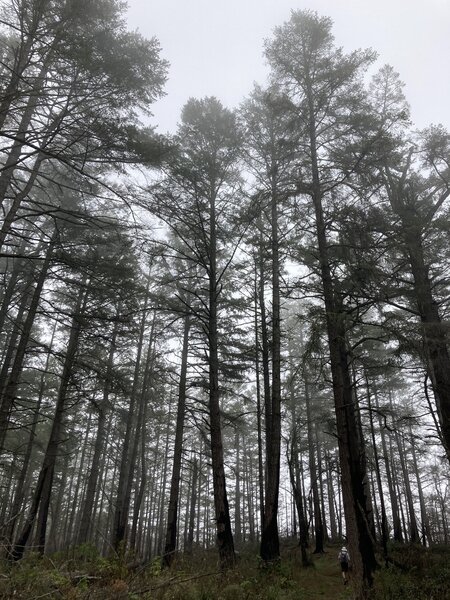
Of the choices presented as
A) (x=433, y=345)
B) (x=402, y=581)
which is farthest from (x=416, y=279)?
(x=402, y=581)

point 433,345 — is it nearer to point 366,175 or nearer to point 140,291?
point 366,175

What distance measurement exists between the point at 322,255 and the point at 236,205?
4.83m

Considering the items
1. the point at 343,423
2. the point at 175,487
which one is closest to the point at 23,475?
the point at 175,487

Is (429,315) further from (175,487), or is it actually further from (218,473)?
(175,487)

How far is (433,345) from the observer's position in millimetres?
9398

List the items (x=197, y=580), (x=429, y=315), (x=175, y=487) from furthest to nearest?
(x=175, y=487)
(x=429, y=315)
(x=197, y=580)

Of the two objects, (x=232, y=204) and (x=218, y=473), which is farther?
(x=232, y=204)

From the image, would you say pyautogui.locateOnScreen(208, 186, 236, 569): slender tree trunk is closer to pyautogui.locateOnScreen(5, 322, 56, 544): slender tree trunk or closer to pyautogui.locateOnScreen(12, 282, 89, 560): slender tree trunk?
pyautogui.locateOnScreen(12, 282, 89, 560): slender tree trunk

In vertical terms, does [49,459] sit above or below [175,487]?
above

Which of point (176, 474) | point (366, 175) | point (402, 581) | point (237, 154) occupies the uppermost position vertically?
point (237, 154)

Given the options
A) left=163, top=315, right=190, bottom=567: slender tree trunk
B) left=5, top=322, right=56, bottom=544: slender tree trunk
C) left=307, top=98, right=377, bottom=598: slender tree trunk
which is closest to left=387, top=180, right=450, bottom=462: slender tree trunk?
left=307, top=98, right=377, bottom=598: slender tree trunk

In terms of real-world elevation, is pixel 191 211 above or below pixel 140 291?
above

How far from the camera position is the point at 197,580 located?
6.48m

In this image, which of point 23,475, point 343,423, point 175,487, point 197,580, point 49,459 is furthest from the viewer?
point 23,475
